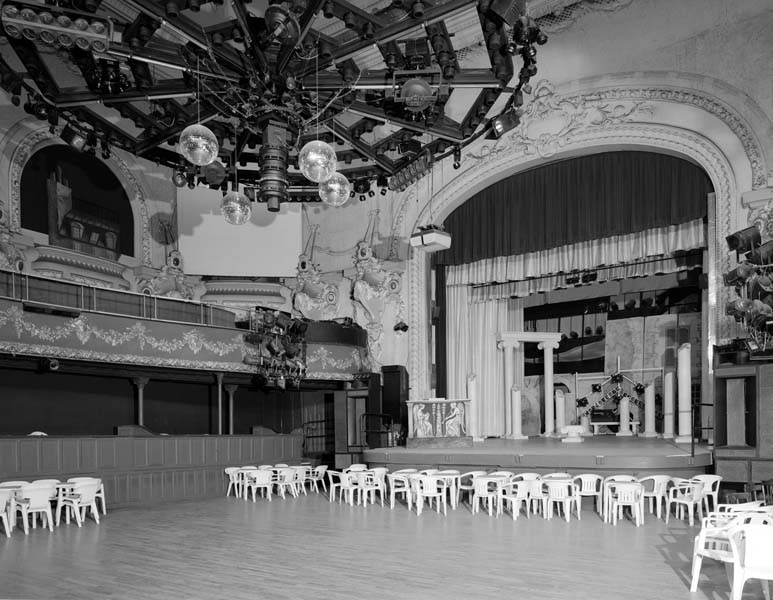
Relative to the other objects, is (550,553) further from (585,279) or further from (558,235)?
(585,279)

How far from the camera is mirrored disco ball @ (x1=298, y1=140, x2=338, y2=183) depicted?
24.3ft

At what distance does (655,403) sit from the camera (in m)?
19.8

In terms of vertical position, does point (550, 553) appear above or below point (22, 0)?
below

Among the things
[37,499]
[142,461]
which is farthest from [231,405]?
[37,499]

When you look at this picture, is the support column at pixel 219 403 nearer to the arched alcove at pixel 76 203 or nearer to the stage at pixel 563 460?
the stage at pixel 563 460

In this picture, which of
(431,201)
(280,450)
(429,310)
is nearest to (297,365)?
(280,450)

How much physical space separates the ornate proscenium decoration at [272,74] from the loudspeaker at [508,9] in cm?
1

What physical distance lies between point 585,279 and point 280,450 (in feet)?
27.0

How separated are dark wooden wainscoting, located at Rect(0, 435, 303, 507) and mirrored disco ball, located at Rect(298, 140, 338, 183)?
7301mm

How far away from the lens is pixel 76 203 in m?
16.7

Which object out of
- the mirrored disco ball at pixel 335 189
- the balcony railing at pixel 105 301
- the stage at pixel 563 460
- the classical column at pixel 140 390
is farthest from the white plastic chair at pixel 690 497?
the classical column at pixel 140 390

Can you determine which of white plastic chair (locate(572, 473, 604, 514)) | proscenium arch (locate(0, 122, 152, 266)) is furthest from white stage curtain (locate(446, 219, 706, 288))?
proscenium arch (locate(0, 122, 152, 266))

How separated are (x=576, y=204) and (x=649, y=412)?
5550 mm

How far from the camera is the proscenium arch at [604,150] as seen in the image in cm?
1411
